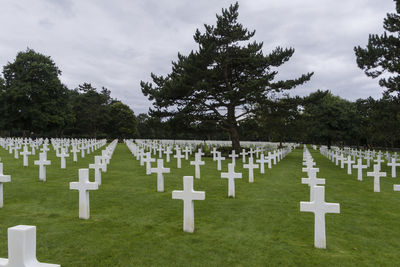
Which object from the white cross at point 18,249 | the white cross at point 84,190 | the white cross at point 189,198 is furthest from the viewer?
the white cross at point 84,190

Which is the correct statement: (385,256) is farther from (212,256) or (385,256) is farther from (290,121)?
(290,121)

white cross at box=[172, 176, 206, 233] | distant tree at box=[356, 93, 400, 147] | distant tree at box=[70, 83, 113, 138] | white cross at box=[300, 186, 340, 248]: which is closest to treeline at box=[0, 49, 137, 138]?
distant tree at box=[70, 83, 113, 138]

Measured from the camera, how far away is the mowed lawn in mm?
4172

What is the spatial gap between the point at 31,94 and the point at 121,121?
19979mm

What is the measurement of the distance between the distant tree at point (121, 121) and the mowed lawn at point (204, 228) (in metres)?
52.5

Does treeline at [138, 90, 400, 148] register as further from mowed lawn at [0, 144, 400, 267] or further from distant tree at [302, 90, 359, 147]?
mowed lawn at [0, 144, 400, 267]

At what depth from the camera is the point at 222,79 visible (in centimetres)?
2445

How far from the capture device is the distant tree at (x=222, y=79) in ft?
72.8

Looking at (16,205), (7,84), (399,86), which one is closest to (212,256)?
(16,205)

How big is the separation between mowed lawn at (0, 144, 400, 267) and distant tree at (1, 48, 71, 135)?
3699cm

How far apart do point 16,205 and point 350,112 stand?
41.9m

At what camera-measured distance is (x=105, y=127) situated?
63.0 metres

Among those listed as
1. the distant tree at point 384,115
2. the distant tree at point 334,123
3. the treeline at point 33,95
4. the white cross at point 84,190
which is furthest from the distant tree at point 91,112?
the white cross at point 84,190

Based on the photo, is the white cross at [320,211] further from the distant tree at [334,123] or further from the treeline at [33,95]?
the treeline at [33,95]
